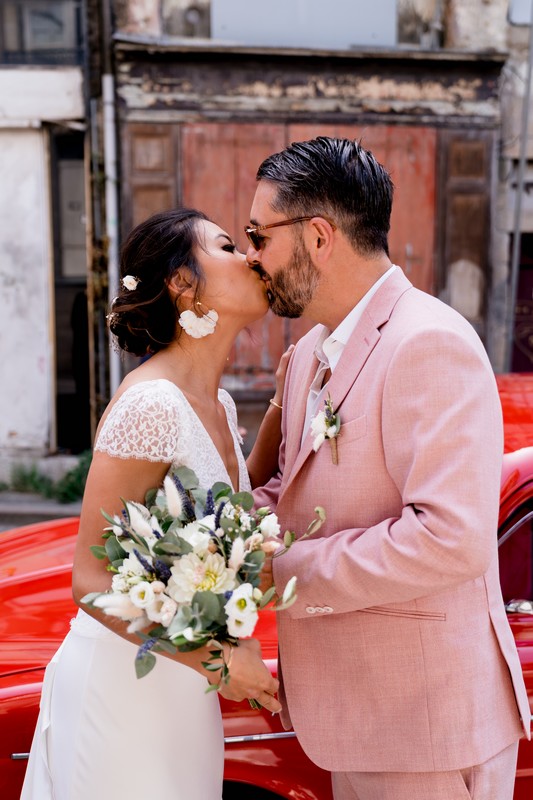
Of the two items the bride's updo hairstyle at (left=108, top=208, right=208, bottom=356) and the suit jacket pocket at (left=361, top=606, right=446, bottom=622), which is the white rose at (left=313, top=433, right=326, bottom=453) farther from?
the bride's updo hairstyle at (left=108, top=208, right=208, bottom=356)

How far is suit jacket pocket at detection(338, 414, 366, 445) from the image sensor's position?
1804 mm

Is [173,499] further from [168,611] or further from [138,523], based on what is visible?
[168,611]

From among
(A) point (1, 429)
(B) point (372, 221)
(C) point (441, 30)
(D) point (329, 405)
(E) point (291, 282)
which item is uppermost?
(C) point (441, 30)

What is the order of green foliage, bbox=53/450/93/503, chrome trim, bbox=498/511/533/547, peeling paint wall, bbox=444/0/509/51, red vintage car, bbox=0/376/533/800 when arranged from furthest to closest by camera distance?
peeling paint wall, bbox=444/0/509/51 → green foliage, bbox=53/450/93/503 → chrome trim, bbox=498/511/533/547 → red vintage car, bbox=0/376/533/800

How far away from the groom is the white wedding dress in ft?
0.81

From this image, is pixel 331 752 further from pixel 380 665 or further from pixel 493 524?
pixel 493 524

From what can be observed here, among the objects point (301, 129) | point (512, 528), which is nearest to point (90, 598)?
point (512, 528)

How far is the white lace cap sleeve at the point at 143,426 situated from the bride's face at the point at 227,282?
347 millimetres

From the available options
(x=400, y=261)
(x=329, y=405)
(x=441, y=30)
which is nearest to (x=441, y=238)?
(x=400, y=261)

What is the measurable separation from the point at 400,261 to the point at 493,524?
7.15 m

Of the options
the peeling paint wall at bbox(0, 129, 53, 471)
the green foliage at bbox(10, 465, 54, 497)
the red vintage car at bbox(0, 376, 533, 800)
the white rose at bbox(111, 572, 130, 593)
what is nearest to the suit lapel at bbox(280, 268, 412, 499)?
the white rose at bbox(111, 572, 130, 593)

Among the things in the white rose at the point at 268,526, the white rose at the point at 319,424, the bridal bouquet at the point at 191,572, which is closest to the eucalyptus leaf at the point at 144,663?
the bridal bouquet at the point at 191,572

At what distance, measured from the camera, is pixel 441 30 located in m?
8.73

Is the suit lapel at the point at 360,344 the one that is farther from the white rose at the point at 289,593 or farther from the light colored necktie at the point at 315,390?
the white rose at the point at 289,593
